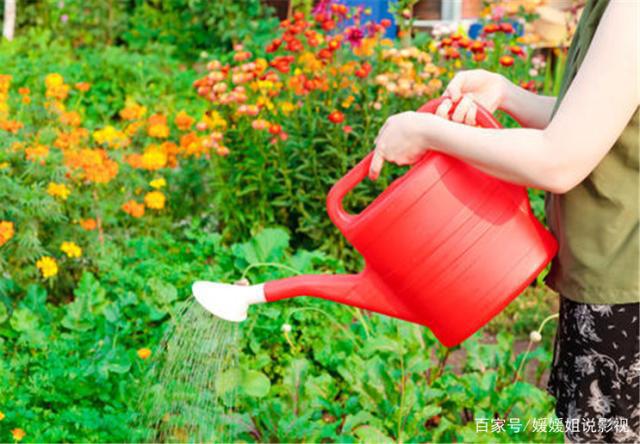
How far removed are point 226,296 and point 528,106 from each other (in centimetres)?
58

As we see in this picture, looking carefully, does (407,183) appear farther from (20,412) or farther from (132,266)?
(132,266)

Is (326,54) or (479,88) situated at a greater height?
(479,88)

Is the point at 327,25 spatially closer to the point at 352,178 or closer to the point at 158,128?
the point at 158,128

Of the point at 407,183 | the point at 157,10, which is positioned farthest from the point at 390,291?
the point at 157,10

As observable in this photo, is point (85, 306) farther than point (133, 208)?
No

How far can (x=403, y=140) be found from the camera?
1365 millimetres

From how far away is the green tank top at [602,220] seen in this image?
131cm

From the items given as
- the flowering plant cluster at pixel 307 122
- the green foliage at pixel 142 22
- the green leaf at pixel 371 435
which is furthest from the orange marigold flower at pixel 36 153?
the green foliage at pixel 142 22

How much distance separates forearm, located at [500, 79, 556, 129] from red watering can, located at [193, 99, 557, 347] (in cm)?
15

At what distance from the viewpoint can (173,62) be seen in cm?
603

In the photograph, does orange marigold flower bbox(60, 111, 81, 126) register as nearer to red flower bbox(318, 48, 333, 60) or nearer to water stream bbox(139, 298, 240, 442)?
red flower bbox(318, 48, 333, 60)

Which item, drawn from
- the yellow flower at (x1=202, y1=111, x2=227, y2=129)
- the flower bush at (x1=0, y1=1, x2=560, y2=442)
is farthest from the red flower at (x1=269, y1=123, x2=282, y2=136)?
the yellow flower at (x1=202, y1=111, x2=227, y2=129)

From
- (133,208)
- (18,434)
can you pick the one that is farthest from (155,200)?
(18,434)

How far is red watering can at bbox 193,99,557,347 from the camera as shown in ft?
4.56
